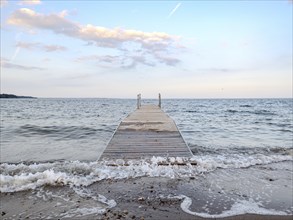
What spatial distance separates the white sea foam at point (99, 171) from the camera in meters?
6.04

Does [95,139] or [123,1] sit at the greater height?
[123,1]

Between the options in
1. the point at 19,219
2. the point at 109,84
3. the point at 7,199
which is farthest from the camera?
the point at 109,84

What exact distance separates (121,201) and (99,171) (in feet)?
6.08

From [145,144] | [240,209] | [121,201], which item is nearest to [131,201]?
[121,201]

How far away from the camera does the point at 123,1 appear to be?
638 inches

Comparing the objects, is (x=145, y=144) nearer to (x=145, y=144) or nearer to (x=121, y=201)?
(x=145, y=144)

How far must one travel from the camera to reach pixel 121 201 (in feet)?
16.2

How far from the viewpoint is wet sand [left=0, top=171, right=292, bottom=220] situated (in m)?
4.40

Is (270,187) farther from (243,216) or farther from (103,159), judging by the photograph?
(103,159)

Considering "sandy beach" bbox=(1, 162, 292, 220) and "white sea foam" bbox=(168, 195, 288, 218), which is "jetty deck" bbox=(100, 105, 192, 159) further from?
"white sea foam" bbox=(168, 195, 288, 218)

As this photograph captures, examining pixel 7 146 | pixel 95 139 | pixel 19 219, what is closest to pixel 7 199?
pixel 19 219

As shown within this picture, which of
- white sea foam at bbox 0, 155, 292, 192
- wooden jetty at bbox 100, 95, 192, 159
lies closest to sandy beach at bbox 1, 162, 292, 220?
→ white sea foam at bbox 0, 155, 292, 192

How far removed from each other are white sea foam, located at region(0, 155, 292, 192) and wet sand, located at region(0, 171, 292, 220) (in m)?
0.27

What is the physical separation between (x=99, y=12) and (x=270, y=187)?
47.7ft
